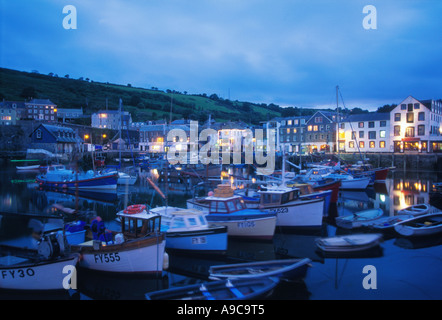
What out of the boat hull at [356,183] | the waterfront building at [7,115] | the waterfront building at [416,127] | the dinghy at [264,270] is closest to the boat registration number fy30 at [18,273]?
the dinghy at [264,270]

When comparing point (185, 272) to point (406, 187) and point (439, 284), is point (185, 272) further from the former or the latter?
point (406, 187)

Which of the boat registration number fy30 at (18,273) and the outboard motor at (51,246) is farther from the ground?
the outboard motor at (51,246)

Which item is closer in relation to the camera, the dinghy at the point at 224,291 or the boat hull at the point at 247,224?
the dinghy at the point at 224,291

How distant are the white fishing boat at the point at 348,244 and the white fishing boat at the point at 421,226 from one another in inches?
92.6

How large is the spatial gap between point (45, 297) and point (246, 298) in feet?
22.5

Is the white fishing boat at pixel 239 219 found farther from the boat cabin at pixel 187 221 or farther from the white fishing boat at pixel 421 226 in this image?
the white fishing boat at pixel 421 226

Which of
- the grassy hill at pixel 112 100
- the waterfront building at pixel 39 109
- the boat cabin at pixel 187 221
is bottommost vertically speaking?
the boat cabin at pixel 187 221

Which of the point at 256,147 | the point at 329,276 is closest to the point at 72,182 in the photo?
the point at 329,276

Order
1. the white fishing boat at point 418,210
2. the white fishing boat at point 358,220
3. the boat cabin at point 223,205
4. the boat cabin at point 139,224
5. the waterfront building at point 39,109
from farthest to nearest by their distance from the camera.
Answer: the waterfront building at point 39,109 < the white fishing boat at point 418,210 < the white fishing boat at point 358,220 < the boat cabin at point 223,205 < the boat cabin at point 139,224

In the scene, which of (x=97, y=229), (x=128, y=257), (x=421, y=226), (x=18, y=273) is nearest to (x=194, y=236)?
(x=128, y=257)

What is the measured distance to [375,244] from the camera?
46.8ft

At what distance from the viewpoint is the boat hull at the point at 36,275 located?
9.62 meters


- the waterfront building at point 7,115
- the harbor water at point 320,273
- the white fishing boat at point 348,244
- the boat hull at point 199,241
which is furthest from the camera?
the waterfront building at point 7,115

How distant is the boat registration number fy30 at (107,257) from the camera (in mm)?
10705
